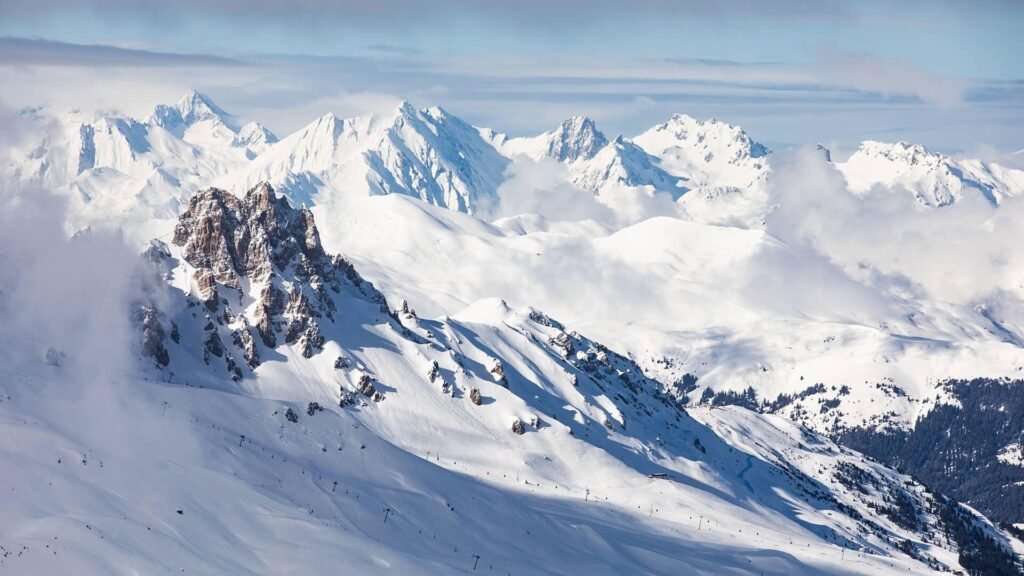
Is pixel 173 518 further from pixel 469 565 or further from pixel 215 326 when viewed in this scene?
pixel 215 326

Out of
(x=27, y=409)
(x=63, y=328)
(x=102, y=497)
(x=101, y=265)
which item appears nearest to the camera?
(x=102, y=497)

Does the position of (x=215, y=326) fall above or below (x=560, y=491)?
above

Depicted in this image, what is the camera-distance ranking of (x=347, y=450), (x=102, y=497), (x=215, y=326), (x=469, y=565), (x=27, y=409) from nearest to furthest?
(x=102, y=497)
(x=469, y=565)
(x=27, y=409)
(x=347, y=450)
(x=215, y=326)

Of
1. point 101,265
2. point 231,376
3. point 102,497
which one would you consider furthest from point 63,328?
point 102,497

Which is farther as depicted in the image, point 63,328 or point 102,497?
point 63,328

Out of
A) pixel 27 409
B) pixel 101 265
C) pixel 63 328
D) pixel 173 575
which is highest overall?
pixel 101 265

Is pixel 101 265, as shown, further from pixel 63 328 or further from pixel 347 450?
pixel 347 450

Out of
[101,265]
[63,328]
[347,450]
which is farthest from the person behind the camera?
[101,265]

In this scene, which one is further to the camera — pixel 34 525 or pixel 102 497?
pixel 102 497

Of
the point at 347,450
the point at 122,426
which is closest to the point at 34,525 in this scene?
the point at 122,426
